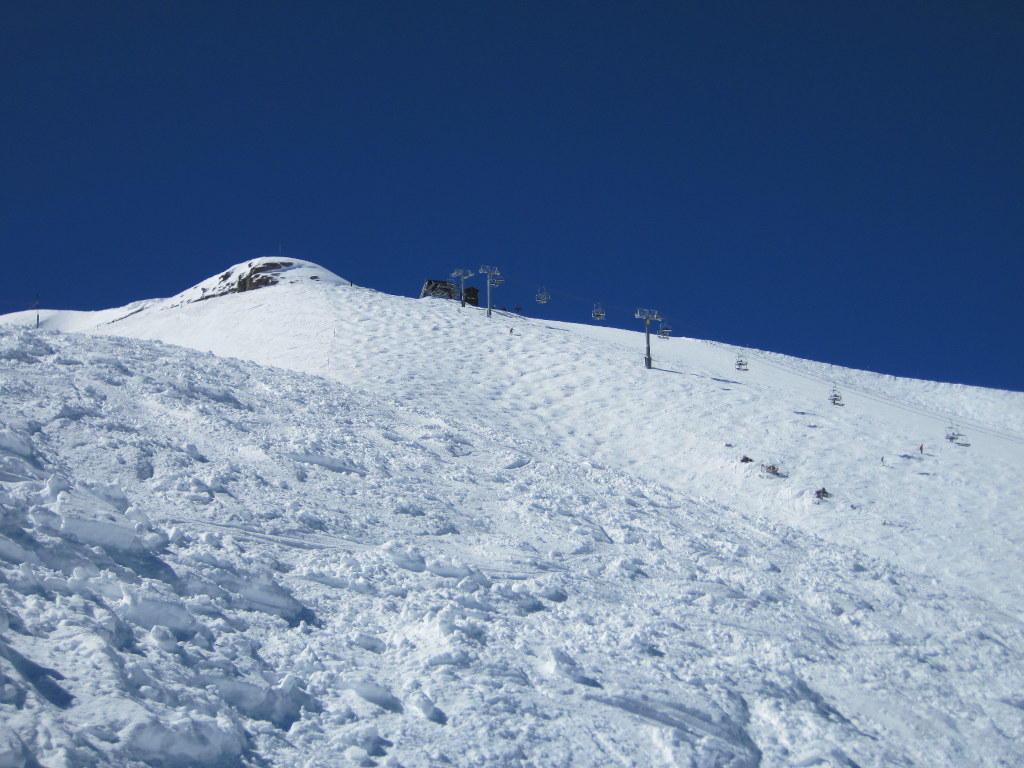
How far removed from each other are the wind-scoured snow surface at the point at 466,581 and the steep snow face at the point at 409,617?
1.7 inches

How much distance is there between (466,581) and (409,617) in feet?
4.40

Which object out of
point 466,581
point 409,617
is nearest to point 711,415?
point 466,581

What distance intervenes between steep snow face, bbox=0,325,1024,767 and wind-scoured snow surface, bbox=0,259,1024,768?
0.04 metres

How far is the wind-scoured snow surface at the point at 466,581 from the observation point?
6.81 m

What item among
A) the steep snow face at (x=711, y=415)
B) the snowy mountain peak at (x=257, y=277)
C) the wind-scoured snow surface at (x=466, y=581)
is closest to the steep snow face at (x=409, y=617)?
the wind-scoured snow surface at (x=466, y=581)

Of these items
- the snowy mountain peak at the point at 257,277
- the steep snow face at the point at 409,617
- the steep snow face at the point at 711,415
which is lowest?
the steep snow face at the point at 409,617

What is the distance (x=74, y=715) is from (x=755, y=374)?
32.0 metres

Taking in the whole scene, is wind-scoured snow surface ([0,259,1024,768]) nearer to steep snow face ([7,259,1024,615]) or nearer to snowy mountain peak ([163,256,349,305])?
steep snow face ([7,259,1024,615])

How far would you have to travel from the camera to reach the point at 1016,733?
30.2 ft

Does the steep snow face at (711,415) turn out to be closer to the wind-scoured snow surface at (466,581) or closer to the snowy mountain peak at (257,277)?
the wind-scoured snow surface at (466,581)

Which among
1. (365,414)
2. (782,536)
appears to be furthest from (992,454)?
(365,414)

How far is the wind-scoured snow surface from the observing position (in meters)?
6.81

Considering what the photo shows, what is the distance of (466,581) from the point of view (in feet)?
32.9

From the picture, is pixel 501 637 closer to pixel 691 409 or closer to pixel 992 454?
pixel 691 409
